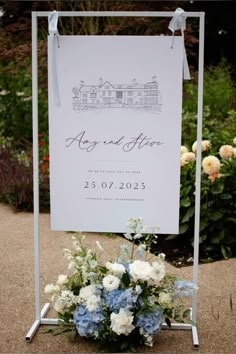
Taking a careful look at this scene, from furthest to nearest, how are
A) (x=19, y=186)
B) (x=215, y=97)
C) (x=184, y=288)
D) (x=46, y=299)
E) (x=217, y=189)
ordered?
(x=215, y=97) → (x=19, y=186) → (x=217, y=189) → (x=46, y=299) → (x=184, y=288)

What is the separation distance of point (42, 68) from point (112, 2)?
58.0 inches

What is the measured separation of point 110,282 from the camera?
3.04 metres

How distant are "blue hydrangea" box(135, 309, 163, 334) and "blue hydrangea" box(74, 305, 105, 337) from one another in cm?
19

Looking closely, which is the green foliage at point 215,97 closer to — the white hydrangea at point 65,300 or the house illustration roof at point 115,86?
the house illustration roof at point 115,86

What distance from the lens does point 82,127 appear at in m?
3.21

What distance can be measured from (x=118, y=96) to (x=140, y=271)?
94cm

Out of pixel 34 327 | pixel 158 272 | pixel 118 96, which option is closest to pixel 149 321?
pixel 158 272

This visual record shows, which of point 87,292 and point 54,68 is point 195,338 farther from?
point 54,68

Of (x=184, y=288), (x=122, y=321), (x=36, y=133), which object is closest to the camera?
(x=122, y=321)

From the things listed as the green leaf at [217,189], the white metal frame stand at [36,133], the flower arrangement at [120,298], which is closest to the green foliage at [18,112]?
the green leaf at [217,189]

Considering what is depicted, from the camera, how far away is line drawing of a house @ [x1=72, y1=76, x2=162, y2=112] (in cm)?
314

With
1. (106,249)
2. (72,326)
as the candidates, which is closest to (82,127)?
(72,326)

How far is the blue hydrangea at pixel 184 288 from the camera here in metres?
3.18

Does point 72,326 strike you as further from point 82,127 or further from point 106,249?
point 106,249
